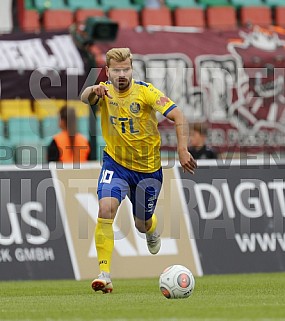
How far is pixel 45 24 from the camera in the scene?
1977cm

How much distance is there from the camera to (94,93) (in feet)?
32.4

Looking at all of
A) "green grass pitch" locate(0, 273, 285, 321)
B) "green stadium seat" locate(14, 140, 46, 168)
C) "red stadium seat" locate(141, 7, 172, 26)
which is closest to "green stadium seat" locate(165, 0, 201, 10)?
"red stadium seat" locate(141, 7, 172, 26)

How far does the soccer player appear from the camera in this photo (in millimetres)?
9719

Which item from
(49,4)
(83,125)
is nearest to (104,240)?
(83,125)

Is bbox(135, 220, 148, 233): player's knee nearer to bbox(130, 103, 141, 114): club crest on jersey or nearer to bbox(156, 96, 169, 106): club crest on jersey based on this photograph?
bbox(130, 103, 141, 114): club crest on jersey

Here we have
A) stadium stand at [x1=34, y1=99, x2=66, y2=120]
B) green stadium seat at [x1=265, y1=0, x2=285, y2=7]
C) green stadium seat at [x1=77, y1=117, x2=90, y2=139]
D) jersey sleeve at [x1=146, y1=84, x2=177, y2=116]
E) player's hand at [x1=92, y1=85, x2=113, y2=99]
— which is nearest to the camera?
player's hand at [x1=92, y1=85, x2=113, y2=99]

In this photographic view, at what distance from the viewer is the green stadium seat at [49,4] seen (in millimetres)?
20031

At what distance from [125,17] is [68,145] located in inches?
264

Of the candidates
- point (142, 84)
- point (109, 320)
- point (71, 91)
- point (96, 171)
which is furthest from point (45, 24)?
point (109, 320)

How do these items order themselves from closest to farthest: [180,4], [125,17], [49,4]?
[49,4] < [125,17] < [180,4]

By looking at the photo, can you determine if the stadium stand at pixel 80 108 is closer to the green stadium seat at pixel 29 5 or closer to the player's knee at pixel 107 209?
the green stadium seat at pixel 29 5

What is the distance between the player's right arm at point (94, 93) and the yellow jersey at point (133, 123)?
201 millimetres

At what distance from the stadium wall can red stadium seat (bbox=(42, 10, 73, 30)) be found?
683 centimetres

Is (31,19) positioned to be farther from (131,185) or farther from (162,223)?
(131,185)
